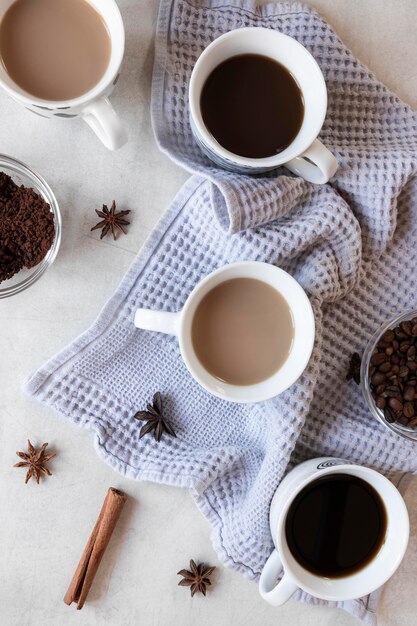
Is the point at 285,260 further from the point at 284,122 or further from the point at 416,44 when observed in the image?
the point at 416,44

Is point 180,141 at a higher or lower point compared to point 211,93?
lower

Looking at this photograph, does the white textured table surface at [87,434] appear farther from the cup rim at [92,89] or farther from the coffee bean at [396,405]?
the coffee bean at [396,405]

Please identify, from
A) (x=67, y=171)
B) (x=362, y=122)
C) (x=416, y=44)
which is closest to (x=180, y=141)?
(x=67, y=171)

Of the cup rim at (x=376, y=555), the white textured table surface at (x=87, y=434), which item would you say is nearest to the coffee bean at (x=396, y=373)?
the cup rim at (x=376, y=555)

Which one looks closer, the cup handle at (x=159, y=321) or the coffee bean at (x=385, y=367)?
the cup handle at (x=159, y=321)

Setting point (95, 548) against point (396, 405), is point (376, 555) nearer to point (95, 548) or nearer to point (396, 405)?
point (396, 405)

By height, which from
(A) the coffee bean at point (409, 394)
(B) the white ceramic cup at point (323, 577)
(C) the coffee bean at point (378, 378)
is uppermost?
(A) the coffee bean at point (409, 394)

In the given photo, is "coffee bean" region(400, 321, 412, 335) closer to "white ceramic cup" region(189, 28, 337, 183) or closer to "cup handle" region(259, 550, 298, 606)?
"white ceramic cup" region(189, 28, 337, 183)
